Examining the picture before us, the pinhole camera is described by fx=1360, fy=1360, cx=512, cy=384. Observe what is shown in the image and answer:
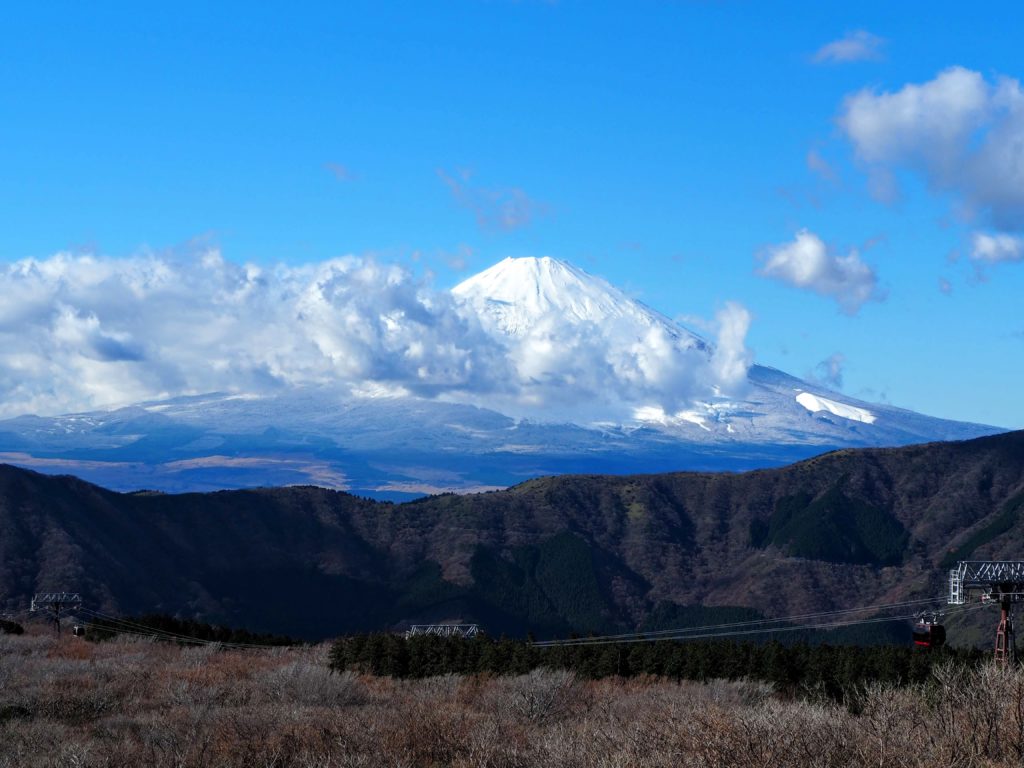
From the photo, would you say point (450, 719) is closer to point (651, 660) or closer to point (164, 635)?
point (651, 660)

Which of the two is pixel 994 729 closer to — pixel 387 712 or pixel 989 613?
pixel 387 712

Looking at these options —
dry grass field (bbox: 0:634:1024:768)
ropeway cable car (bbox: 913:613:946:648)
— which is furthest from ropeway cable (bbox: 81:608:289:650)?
ropeway cable car (bbox: 913:613:946:648)

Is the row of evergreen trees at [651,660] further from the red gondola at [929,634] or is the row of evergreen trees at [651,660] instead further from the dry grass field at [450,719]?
the red gondola at [929,634]

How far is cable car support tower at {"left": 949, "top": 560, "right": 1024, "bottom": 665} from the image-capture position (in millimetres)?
57841

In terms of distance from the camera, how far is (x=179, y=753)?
46594mm

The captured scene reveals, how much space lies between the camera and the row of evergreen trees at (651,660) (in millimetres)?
81375

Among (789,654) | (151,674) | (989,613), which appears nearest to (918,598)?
(989,613)

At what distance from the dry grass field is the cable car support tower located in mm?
3173

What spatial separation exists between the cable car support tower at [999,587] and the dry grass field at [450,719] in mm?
3173

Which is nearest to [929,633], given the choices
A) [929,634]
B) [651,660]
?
[929,634]

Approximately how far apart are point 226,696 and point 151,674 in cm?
1207

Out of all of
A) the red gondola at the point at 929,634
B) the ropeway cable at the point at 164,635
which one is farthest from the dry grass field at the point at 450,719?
the ropeway cable at the point at 164,635

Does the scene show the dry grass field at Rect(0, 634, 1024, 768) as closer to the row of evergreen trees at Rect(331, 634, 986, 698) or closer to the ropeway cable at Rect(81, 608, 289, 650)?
the row of evergreen trees at Rect(331, 634, 986, 698)

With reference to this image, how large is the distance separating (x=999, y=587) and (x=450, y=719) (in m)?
25.3
